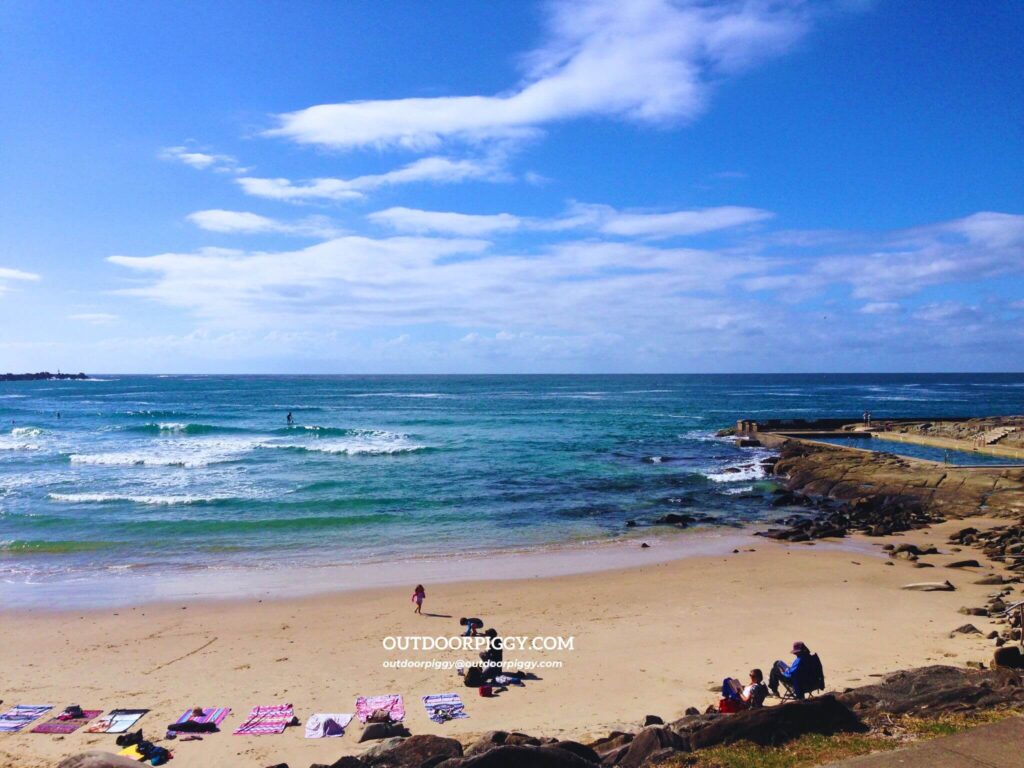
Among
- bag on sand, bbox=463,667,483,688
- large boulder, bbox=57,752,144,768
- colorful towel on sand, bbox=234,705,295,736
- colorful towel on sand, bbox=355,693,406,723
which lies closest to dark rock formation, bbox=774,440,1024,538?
bag on sand, bbox=463,667,483,688

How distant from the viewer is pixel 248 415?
245 feet

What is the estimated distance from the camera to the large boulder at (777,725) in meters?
8.08

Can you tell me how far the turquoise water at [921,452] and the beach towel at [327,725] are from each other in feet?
106

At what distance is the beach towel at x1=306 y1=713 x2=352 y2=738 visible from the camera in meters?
10.1

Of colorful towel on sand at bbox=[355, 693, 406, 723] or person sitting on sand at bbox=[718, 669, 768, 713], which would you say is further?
colorful towel on sand at bbox=[355, 693, 406, 723]

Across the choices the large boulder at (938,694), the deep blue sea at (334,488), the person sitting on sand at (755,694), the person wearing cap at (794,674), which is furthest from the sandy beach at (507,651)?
the deep blue sea at (334,488)

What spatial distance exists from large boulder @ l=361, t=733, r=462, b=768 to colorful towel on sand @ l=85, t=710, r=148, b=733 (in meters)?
Answer: 4.77

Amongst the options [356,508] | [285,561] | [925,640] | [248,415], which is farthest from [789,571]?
[248,415]

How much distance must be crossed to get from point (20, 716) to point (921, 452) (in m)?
43.4

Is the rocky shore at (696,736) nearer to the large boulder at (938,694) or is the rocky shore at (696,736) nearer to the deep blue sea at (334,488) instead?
the large boulder at (938,694)

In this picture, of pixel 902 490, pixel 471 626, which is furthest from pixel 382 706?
pixel 902 490

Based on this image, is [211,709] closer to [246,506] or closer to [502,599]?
[502,599]

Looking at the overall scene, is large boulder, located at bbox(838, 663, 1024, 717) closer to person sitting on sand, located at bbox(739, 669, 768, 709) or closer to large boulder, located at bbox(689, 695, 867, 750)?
large boulder, located at bbox(689, 695, 867, 750)

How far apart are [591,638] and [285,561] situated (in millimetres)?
11518
